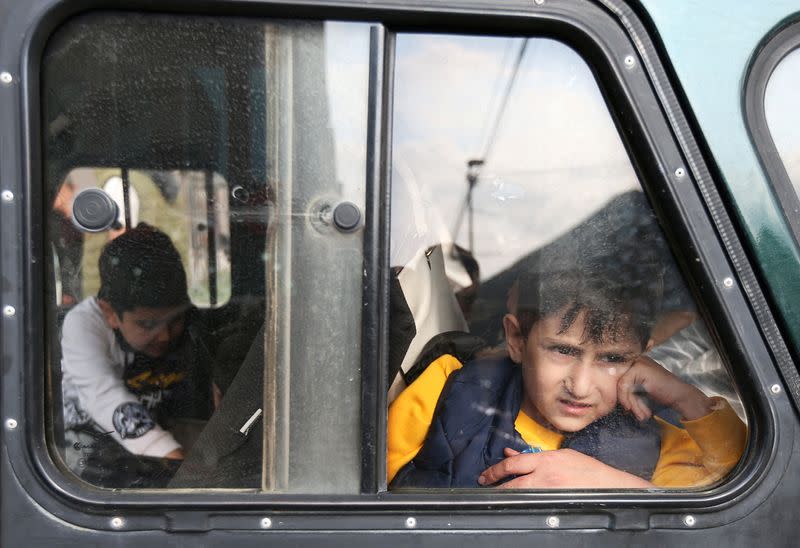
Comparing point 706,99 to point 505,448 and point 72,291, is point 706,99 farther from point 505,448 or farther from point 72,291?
point 72,291

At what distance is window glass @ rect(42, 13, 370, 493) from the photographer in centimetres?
115

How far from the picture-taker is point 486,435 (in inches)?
50.2

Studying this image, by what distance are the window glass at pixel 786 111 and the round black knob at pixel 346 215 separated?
0.64 m

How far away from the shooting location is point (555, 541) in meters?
1.17

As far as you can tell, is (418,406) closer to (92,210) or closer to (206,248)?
(206,248)

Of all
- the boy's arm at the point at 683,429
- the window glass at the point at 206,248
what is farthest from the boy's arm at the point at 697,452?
the window glass at the point at 206,248

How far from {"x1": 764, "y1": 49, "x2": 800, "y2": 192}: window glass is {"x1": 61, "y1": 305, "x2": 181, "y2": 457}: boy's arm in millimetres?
1038

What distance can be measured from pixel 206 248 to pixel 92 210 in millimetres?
178

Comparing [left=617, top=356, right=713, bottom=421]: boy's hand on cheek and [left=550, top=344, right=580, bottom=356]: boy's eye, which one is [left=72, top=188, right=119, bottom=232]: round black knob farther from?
[left=617, top=356, right=713, bottom=421]: boy's hand on cheek

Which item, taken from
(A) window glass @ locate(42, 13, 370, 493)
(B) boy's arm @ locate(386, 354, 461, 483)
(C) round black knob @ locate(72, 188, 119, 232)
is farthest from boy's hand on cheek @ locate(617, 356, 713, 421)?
(C) round black knob @ locate(72, 188, 119, 232)

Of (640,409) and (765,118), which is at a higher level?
→ (765,118)

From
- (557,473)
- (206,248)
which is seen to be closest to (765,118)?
(557,473)

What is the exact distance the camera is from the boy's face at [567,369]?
4.04ft

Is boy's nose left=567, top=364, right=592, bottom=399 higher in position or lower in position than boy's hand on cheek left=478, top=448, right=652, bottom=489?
higher
